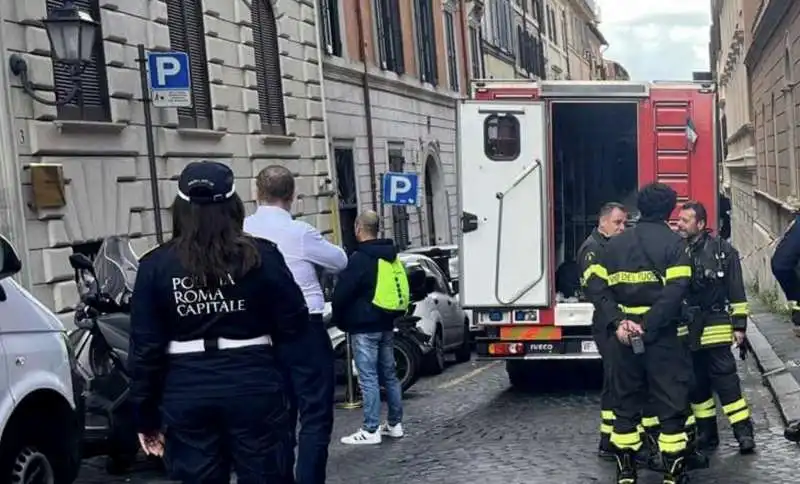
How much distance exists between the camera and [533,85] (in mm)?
11391

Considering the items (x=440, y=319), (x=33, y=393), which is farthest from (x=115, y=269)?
(x=440, y=319)

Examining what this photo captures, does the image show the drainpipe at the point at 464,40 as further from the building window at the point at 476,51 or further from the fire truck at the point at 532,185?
the fire truck at the point at 532,185

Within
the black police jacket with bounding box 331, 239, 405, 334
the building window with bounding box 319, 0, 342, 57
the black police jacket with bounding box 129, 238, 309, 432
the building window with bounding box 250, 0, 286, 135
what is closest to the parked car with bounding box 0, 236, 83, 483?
the black police jacket with bounding box 129, 238, 309, 432

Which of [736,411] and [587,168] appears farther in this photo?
[587,168]

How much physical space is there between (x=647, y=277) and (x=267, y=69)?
49.6 feet

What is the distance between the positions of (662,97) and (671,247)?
4.59m

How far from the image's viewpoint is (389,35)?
29750 millimetres

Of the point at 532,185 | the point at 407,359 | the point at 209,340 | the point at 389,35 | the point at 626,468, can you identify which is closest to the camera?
the point at 209,340

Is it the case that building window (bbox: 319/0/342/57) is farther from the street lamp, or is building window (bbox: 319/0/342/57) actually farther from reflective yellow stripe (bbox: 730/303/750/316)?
reflective yellow stripe (bbox: 730/303/750/316)

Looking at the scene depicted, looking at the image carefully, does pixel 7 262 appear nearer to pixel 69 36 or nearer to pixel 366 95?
pixel 69 36

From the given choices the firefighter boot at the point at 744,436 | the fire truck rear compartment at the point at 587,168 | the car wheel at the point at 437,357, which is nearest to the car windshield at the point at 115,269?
the firefighter boot at the point at 744,436

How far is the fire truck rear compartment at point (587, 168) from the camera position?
1331 centimetres

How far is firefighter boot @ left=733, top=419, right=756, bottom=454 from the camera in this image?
8.28m

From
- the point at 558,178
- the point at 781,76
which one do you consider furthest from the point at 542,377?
the point at 781,76
